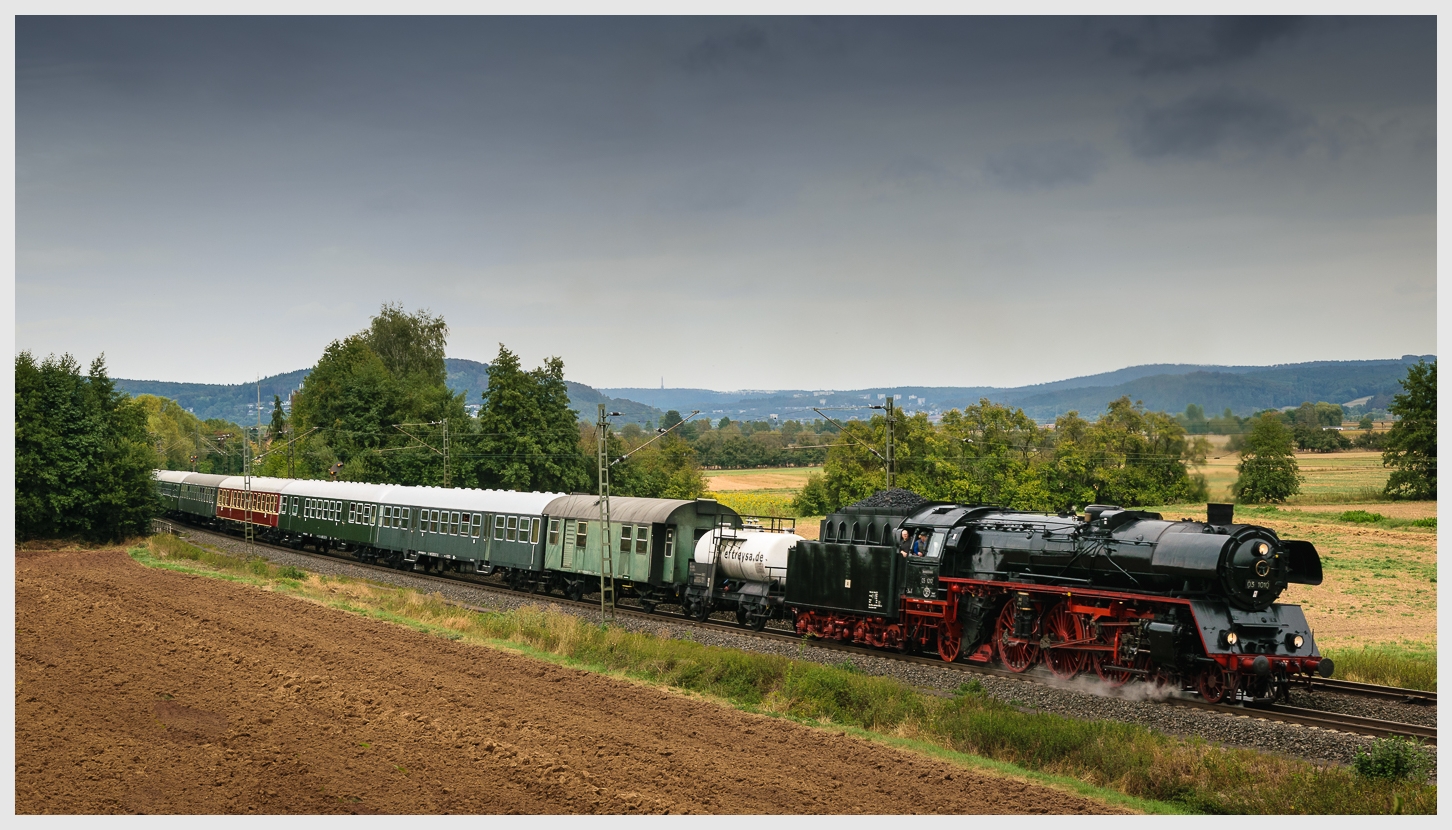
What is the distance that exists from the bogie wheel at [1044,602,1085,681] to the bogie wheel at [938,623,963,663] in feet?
7.32

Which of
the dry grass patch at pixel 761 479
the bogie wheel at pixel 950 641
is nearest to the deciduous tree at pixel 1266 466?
the bogie wheel at pixel 950 641

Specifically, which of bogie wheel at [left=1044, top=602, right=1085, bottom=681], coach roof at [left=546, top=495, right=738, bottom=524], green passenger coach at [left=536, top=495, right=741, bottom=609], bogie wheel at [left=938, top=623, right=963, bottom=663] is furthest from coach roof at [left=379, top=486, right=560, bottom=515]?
bogie wheel at [left=1044, top=602, right=1085, bottom=681]

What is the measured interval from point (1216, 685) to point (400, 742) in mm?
13279

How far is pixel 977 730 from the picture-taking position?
15914 mm

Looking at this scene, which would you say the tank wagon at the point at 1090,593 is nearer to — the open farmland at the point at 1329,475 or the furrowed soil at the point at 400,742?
the furrowed soil at the point at 400,742

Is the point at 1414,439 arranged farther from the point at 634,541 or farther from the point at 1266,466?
the point at 634,541

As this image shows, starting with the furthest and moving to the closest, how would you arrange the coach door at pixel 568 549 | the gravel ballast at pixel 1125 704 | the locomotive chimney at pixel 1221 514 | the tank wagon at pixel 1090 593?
the coach door at pixel 568 549 < the locomotive chimney at pixel 1221 514 < the tank wagon at pixel 1090 593 < the gravel ballast at pixel 1125 704

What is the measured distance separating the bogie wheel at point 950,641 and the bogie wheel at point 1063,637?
87.9 inches

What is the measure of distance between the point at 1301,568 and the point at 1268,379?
10421cm

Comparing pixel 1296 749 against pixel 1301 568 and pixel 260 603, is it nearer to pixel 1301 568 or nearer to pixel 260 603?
pixel 1301 568

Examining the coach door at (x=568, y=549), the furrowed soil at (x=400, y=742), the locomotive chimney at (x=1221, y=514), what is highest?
the locomotive chimney at (x=1221, y=514)

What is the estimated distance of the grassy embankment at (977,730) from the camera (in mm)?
12688

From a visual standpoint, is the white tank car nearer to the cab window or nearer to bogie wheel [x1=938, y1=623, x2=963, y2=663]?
the cab window

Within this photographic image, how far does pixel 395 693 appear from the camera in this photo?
1848 centimetres
